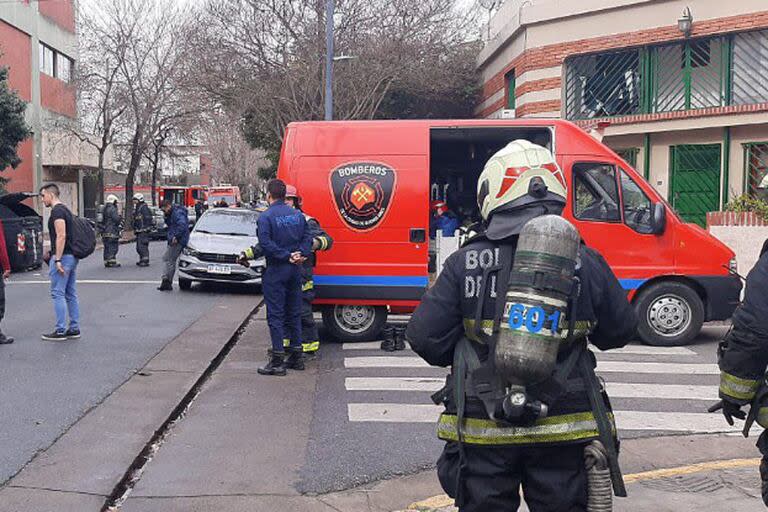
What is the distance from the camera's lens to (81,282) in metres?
16.3

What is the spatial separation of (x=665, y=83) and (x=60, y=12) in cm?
3066

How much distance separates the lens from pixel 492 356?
2.97 metres

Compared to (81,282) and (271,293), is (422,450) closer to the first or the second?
(271,293)

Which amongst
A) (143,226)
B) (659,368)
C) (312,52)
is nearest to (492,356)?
(659,368)

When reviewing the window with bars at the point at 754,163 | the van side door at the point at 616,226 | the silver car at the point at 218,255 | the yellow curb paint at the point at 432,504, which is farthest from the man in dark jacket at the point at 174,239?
the yellow curb paint at the point at 432,504

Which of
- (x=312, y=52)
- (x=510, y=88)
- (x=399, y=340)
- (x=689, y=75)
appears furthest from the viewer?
(x=312, y=52)

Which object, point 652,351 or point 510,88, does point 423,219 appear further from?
point 510,88

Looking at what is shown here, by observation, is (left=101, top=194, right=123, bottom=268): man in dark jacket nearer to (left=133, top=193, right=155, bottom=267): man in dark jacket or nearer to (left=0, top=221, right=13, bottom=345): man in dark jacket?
(left=133, top=193, right=155, bottom=267): man in dark jacket

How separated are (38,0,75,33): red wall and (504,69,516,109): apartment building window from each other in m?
23.2

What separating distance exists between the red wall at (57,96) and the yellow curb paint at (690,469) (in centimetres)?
3411

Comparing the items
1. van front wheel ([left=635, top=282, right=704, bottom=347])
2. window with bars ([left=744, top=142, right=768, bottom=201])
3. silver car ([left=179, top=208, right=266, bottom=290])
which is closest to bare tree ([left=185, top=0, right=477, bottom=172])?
silver car ([left=179, top=208, right=266, bottom=290])

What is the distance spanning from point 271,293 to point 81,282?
9.46 metres

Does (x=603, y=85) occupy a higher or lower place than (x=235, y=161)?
lower

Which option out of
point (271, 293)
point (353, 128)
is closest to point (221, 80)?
point (353, 128)
